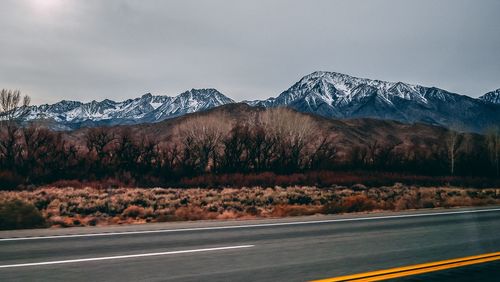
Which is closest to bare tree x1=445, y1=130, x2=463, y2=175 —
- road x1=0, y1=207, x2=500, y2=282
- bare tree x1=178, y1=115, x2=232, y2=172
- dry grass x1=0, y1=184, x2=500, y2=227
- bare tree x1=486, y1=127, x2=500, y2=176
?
bare tree x1=486, y1=127, x2=500, y2=176

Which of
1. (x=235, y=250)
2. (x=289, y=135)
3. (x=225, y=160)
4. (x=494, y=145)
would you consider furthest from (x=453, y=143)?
(x=235, y=250)

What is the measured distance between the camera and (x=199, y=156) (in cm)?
Result: 5597

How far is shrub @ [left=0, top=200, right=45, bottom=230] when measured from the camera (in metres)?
12.1

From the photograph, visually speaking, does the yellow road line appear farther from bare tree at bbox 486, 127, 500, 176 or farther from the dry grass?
bare tree at bbox 486, 127, 500, 176

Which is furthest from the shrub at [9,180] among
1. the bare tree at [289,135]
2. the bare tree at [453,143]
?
the bare tree at [453,143]

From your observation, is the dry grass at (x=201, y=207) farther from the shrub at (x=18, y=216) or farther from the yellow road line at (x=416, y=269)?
the yellow road line at (x=416, y=269)

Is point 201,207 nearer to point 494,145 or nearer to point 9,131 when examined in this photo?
point 9,131

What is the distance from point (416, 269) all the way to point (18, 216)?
38.6 ft

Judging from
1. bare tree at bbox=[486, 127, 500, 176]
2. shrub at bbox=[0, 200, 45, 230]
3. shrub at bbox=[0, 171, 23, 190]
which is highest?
bare tree at bbox=[486, 127, 500, 176]

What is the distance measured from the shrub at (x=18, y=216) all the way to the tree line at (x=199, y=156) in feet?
84.4

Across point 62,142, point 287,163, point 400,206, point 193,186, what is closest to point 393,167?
point 287,163

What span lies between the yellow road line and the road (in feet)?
0.77

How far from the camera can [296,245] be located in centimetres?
859

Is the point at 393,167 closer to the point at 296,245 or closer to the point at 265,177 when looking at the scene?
the point at 265,177
